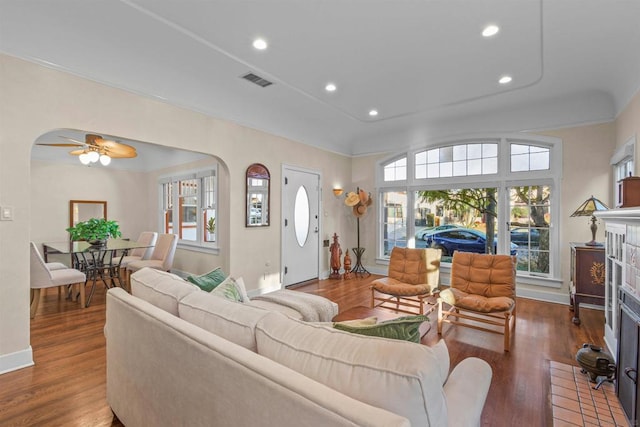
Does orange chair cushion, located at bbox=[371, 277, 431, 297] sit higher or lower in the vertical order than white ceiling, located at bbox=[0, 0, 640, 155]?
lower

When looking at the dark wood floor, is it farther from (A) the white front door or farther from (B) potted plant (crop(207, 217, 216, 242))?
(B) potted plant (crop(207, 217, 216, 242))

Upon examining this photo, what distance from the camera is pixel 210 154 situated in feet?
13.1

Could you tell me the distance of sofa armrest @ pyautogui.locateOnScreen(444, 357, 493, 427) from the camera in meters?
1.02

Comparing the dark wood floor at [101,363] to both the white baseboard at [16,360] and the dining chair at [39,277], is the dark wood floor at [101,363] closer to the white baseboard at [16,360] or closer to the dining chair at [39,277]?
the white baseboard at [16,360]

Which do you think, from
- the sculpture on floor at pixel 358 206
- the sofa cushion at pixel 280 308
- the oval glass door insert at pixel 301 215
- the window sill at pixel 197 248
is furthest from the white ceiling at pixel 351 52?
the sofa cushion at pixel 280 308

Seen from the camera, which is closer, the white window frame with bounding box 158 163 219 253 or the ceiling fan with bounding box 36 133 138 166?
the ceiling fan with bounding box 36 133 138 166

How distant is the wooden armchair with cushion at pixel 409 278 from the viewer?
3541 millimetres

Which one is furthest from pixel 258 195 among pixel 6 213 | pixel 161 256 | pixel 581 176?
pixel 581 176

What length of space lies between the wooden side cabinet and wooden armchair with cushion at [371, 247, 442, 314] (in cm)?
152

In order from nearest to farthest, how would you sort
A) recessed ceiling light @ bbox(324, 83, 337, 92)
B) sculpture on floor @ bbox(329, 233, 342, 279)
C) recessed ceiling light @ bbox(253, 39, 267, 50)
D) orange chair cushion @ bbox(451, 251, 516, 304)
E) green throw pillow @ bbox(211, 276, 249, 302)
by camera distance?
green throw pillow @ bbox(211, 276, 249, 302)
recessed ceiling light @ bbox(253, 39, 267, 50)
orange chair cushion @ bbox(451, 251, 516, 304)
recessed ceiling light @ bbox(324, 83, 337, 92)
sculpture on floor @ bbox(329, 233, 342, 279)

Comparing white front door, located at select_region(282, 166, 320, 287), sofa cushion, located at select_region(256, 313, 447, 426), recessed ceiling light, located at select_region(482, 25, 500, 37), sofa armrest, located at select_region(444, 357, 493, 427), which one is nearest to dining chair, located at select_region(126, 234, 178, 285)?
white front door, located at select_region(282, 166, 320, 287)

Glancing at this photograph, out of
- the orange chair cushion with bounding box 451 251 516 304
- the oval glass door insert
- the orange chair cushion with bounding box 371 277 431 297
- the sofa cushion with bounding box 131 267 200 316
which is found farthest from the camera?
the oval glass door insert

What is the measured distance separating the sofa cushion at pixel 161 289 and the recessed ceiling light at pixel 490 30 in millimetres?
3107

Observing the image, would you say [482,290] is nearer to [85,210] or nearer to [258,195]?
[258,195]
